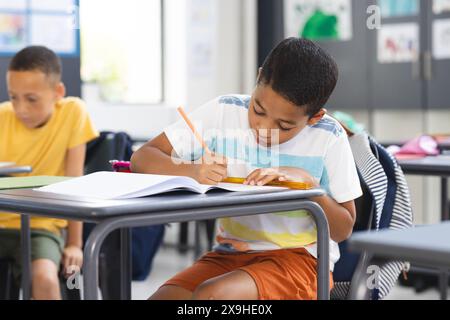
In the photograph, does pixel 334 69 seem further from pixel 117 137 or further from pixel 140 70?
pixel 140 70

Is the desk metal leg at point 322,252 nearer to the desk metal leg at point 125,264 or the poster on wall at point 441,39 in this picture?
the desk metal leg at point 125,264

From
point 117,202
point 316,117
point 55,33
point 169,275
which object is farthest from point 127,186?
point 169,275

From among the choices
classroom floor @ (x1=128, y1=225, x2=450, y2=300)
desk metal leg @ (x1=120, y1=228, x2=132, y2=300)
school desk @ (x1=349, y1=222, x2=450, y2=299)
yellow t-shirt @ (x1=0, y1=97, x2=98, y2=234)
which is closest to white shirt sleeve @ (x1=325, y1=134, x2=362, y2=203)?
desk metal leg @ (x1=120, y1=228, x2=132, y2=300)

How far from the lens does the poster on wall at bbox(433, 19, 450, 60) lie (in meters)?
4.56

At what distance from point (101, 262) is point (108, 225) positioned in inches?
60.5

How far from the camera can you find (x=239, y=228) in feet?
6.08

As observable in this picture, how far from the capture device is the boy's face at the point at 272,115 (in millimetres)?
1739

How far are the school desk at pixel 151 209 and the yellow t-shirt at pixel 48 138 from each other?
3.47 ft

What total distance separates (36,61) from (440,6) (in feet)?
8.43

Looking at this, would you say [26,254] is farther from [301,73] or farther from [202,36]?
[202,36]

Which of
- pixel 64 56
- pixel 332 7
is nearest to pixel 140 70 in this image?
pixel 332 7

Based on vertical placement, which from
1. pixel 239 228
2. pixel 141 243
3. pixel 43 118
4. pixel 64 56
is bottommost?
pixel 141 243

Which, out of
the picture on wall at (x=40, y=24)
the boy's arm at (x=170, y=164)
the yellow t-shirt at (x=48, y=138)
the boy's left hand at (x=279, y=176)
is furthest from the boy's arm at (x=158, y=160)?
the picture on wall at (x=40, y=24)

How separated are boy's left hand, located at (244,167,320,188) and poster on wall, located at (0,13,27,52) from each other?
6.39 feet
